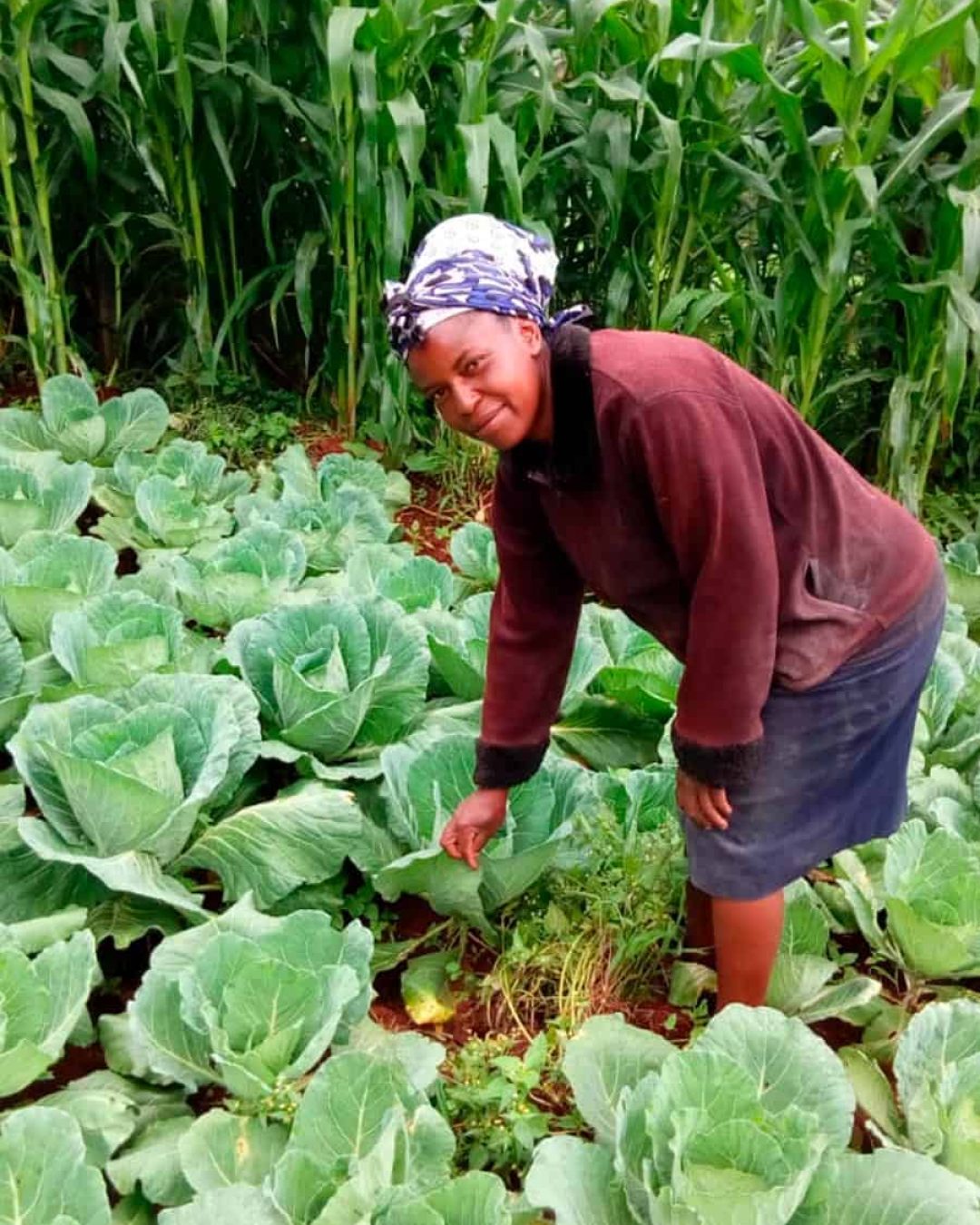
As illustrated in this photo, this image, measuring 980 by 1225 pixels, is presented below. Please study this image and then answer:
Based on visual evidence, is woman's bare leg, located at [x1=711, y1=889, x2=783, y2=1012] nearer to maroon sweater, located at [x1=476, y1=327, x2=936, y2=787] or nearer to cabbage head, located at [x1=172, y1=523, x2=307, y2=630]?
maroon sweater, located at [x1=476, y1=327, x2=936, y2=787]

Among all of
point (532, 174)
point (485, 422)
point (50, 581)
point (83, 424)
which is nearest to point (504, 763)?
point (485, 422)

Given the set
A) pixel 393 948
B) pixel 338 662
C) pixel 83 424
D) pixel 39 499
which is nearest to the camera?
pixel 393 948

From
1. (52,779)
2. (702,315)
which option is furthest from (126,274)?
(52,779)

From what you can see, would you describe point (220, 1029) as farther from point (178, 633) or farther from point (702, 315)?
point (702, 315)

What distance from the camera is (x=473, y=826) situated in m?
1.98

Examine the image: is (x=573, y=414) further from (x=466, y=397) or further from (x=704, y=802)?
(x=704, y=802)

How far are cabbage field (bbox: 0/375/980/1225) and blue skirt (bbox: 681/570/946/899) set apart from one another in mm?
217

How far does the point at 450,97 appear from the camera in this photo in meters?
3.97

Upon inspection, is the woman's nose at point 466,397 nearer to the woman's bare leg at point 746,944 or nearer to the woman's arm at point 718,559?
the woman's arm at point 718,559

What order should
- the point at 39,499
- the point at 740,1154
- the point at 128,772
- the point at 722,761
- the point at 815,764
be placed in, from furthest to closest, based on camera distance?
the point at 39,499 → the point at 128,772 → the point at 815,764 → the point at 722,761 → the point at 740,1154

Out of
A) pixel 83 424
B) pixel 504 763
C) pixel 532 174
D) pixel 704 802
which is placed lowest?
pixel 83 424

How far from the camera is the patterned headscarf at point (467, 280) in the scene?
4.68 feet

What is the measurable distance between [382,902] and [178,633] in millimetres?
711

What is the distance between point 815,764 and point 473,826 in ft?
1.96
